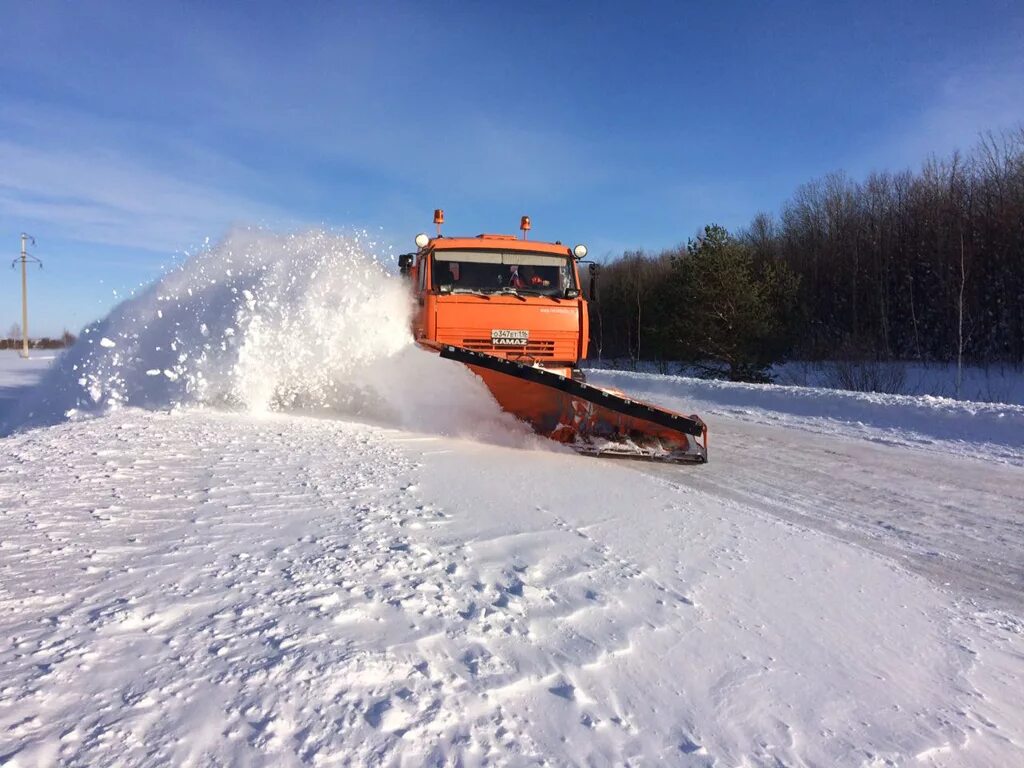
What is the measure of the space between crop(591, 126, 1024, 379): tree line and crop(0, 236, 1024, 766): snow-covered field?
46.5 ft

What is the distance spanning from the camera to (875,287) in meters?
25.5

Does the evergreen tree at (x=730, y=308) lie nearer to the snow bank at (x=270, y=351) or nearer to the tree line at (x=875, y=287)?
the tree line at (x=875, y=287)

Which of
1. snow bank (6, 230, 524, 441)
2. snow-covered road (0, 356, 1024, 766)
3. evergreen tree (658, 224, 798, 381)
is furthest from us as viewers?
evergreen tree (658, 224, 798, 381)

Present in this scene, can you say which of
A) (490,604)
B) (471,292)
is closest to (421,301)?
(471,292)

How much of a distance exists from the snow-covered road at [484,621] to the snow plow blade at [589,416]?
1258mm

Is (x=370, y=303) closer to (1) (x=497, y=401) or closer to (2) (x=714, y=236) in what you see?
(1) (x=497, y=401)

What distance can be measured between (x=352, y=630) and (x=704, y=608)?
5.23ft

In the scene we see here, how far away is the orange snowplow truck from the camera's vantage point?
6371 mm

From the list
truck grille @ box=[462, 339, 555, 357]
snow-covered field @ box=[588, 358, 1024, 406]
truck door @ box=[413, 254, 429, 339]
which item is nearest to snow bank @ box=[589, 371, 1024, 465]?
truck grille @ box=[462, 339, 555, 357]

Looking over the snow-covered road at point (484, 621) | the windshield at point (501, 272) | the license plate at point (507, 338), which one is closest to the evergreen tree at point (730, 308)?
the windshield at point (501, 272)

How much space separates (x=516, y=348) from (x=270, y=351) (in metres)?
3.57

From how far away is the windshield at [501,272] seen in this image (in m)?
8.26

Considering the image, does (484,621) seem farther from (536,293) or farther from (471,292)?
(536,293)

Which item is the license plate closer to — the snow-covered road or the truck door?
the truck door
